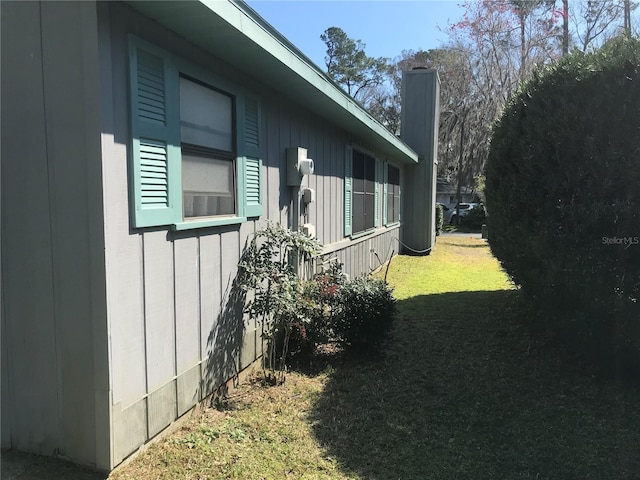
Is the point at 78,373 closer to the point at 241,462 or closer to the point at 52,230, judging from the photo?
the point at 52,230

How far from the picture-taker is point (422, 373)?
165 inches

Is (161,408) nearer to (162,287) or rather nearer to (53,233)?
(162,287)

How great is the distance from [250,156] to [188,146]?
87 cm

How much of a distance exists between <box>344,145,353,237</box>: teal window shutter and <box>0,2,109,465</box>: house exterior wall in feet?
16.5

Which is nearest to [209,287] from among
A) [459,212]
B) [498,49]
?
[498,49]

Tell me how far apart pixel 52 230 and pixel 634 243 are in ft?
12.1

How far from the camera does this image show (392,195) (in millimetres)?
11508

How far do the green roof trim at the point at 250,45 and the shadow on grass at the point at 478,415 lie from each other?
2.64m

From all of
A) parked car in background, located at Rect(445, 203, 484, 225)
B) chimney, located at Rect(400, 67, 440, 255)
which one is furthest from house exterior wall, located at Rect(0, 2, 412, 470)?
parked car in background, located at Rect(445, 203, 484, 225)

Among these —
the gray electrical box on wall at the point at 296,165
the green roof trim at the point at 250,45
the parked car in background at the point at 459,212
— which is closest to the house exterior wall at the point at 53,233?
the green roof trim at the point at 250,45

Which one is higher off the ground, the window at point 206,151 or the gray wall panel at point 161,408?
the window at point 206,151

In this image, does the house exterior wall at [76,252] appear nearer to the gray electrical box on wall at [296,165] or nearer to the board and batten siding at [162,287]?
the board and batten siding at [162,287]

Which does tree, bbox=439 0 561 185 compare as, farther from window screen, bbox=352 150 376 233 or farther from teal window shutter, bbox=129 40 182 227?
teal window shutter, bbox=129 40 182 227

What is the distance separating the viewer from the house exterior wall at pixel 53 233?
2.38 metres
